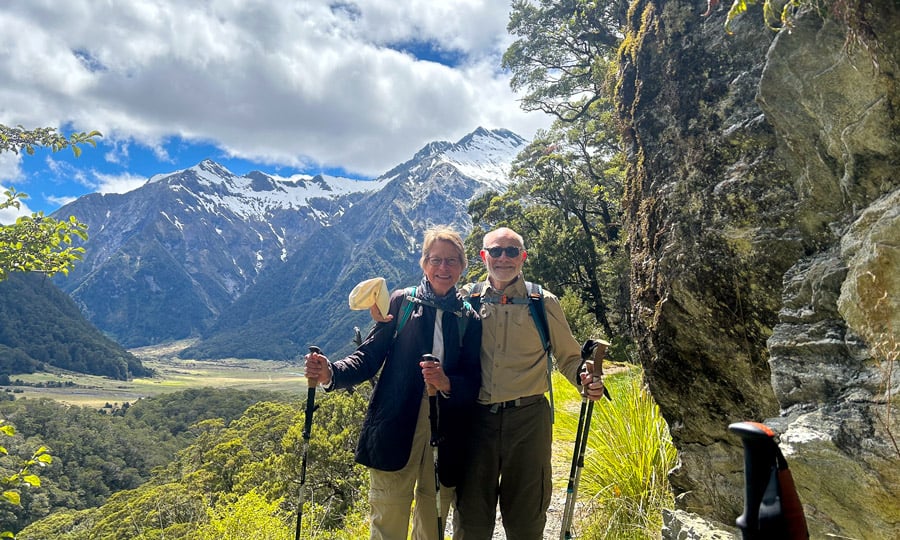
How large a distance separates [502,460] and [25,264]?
519 cm

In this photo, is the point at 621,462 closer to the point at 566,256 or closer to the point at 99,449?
the point at 566,256

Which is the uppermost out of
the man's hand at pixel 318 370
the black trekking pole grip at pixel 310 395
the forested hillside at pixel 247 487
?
the man's hand at pixel 318 370

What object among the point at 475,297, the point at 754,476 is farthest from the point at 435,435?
the point at 754,476

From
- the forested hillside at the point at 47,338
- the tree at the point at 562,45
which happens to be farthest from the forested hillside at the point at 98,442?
the forested hillside at the point at 47,338

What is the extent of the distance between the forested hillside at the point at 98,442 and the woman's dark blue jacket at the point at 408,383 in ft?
Result: 126

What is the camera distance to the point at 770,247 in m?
2.51

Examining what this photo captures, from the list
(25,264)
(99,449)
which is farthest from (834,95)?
(99,449)

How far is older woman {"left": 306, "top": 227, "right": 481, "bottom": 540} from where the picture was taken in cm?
296

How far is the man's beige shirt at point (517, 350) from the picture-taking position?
119 inches

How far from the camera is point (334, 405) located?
20.0m

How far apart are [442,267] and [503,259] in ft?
1.32

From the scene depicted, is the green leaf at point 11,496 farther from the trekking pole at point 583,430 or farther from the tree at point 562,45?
the tree at point 562,45

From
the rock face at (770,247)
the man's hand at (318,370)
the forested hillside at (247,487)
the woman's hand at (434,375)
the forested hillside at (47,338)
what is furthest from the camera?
the forested hillside at (47,338)

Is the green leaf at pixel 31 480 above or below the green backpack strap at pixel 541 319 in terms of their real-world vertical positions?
below
